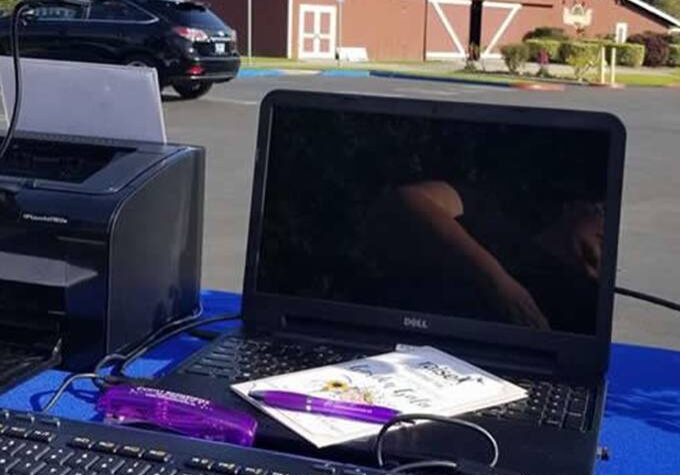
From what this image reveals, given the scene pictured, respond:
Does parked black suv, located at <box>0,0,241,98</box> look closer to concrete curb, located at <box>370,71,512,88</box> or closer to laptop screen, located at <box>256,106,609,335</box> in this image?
concrete curb, located at <box>370,71,512,88</box>

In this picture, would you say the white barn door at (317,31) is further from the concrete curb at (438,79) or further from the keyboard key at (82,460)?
the keyboard key at (82,460)

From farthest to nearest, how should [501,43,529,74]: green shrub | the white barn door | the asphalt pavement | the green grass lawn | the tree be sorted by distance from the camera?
the tree, the white barn door, [501,43,529,74]: green shrub, the green grass lawn, the asphalt pavement

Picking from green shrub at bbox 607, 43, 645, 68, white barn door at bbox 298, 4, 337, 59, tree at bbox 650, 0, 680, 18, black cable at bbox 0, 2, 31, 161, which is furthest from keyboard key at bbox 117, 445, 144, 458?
tree at bbox 650, 0, 680, 18

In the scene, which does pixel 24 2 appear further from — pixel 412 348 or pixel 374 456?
pixel 374 456

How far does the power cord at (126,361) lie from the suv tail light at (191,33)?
13.8 meters

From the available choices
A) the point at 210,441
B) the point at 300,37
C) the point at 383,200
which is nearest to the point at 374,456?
the point at 210,441

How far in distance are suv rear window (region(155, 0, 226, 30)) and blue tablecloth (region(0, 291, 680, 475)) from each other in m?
14.0

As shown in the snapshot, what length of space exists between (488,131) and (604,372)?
435 millimetres

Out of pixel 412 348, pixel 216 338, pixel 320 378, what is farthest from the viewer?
pixel 216 338

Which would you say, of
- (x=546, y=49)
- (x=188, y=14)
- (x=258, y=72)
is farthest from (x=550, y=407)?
(x=546, y=49)

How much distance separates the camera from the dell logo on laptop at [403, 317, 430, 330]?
6.32 ft

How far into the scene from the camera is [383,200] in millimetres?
1951

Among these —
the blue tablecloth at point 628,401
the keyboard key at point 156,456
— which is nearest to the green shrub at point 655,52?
the blue tablecloth at point 628,401

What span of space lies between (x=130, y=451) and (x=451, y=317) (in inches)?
25.3
